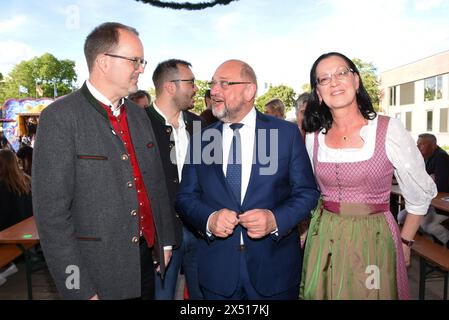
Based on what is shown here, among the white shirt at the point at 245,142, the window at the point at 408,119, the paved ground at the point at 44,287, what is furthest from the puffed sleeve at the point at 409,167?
the window at the point at 408,119

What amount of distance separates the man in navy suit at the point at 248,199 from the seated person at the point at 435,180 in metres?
3.61

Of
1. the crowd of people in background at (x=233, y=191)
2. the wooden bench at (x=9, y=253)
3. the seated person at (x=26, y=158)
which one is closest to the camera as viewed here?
the crowd of people in background at (x=233, y=191)

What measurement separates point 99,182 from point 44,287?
165 inches

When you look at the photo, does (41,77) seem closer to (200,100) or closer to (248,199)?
(200,100)

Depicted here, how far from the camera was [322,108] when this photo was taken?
8.35ft

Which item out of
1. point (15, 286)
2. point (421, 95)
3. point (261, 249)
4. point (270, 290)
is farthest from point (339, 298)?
point (421, 95)

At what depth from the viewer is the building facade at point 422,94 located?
114ft

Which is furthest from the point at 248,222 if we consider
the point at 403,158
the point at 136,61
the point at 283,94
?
the point at 283,94

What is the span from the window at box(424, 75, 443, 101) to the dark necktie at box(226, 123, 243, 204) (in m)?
40.1

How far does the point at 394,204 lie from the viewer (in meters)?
7.64

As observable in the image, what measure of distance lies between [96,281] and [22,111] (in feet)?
96.0

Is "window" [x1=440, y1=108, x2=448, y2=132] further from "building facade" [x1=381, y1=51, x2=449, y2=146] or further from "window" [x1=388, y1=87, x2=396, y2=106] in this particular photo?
"window" [x1=388, y1=87, x2=396, y2=106]

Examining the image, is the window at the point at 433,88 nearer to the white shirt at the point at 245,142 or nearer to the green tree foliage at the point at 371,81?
the green tree foliage at the point at 371,81

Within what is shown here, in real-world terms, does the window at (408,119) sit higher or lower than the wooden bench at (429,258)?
higher
